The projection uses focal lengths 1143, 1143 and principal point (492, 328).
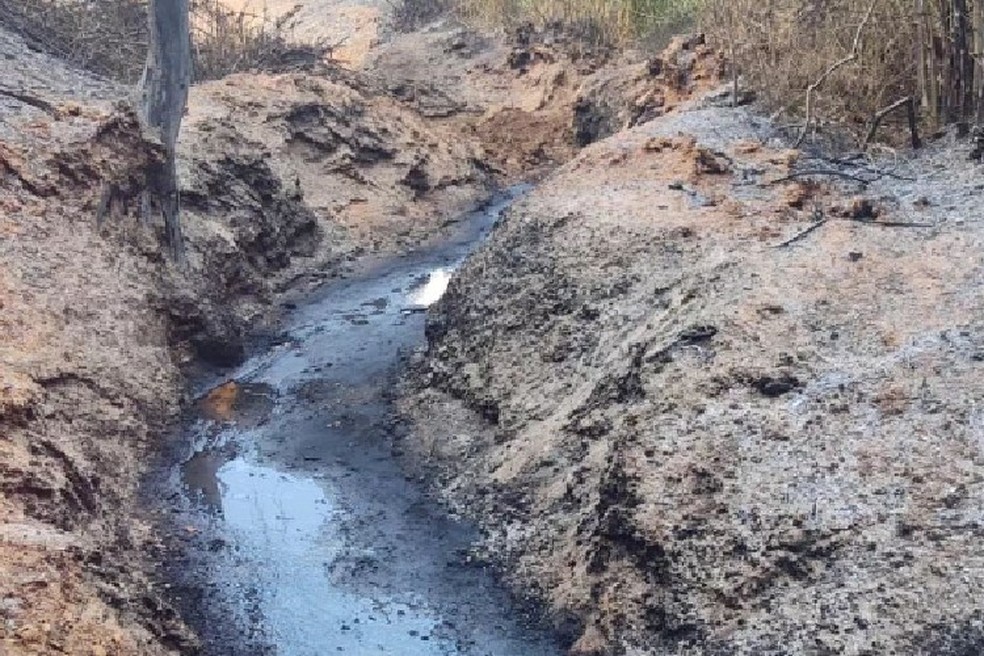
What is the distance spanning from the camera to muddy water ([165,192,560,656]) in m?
4.56

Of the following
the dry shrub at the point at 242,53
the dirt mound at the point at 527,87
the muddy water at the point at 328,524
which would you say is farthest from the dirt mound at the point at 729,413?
the dry shrub at the point at 242,53

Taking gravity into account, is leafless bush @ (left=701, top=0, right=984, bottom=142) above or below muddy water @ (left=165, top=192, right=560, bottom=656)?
above

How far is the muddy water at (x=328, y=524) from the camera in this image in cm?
456

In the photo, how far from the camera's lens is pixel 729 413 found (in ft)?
14.6

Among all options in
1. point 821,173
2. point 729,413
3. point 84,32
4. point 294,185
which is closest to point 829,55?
point 821,173

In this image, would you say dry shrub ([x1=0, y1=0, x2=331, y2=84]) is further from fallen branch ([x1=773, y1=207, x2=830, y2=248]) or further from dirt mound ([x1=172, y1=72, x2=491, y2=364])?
fallen branch ([x1=773, y1=207, x2=830, y2=248])

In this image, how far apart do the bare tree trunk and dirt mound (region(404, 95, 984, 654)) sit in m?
2.18

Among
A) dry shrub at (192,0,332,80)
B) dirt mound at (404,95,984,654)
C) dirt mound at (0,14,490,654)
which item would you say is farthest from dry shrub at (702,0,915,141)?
dry shrub at (192,0,332,80)

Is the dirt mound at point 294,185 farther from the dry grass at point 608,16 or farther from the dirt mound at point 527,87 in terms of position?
the dry grass at point 608,16

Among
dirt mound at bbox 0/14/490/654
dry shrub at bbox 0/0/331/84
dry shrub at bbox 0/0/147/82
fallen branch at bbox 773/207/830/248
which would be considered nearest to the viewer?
dirt mound at bbox 0/14/490/654

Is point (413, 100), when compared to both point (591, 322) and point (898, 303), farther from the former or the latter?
point (898, 303)

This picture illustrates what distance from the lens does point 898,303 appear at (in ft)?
15.5

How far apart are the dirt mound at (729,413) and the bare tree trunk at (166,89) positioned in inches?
85.9

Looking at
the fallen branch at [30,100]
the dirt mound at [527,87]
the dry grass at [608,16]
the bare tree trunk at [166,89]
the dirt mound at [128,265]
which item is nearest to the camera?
the dirt mound at [128,265]
